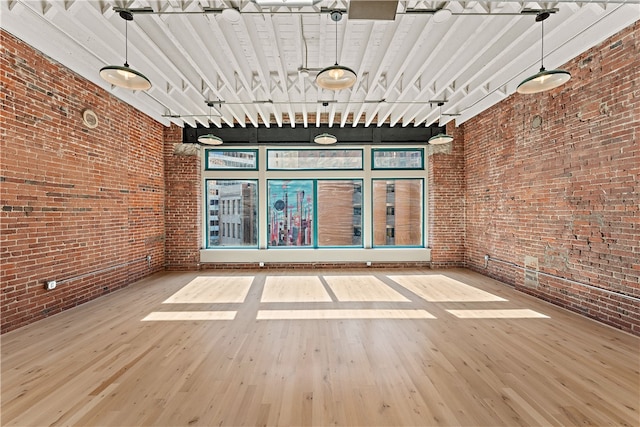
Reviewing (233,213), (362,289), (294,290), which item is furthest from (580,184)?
(233,213)

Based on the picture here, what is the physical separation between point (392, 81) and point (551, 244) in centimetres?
377

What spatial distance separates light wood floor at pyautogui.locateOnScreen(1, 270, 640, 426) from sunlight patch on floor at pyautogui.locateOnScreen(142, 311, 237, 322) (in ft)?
0.10

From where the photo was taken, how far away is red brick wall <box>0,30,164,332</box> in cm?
351

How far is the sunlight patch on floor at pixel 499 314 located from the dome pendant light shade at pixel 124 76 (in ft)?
16.9

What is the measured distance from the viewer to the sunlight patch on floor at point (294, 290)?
482cm

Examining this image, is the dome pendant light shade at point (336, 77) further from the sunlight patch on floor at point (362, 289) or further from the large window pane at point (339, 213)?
the large window pane at point (339, 213)

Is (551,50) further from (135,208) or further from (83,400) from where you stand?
(135,208)

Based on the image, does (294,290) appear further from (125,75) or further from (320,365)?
(125,75)

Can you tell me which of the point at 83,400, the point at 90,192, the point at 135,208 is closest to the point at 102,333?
the point at 83,400

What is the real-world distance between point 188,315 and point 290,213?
157 inches

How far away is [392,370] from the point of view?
2604 millimetres

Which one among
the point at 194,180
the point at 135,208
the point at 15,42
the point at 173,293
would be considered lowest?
Answer: the point at 173,293

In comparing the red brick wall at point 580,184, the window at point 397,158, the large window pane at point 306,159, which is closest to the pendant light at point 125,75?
the large window pane at point 306,159

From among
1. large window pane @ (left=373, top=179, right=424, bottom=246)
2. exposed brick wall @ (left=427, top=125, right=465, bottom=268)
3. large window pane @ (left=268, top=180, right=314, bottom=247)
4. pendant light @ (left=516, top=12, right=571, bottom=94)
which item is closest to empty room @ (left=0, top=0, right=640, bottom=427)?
pendant light @ (left=516, top=12, right=571, bottom=94)
